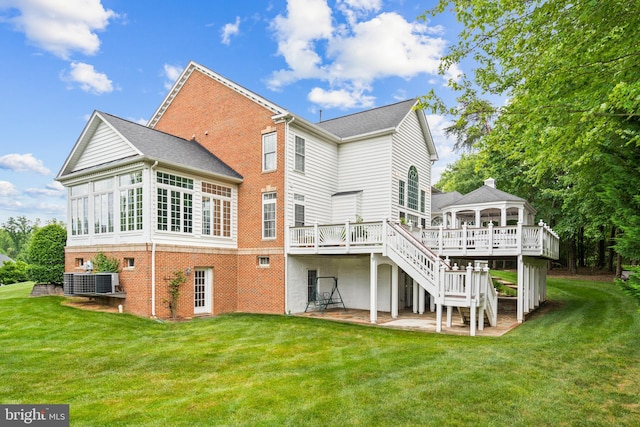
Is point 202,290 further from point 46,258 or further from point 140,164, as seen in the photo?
point 46,258

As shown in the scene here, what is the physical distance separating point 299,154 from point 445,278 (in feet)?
24.9

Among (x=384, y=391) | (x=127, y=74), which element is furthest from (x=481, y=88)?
(x=127, y=74)

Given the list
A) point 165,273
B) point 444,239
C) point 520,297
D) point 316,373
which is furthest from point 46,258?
point 520,297

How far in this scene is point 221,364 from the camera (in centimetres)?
758

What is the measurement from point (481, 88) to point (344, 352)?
26.1 ft

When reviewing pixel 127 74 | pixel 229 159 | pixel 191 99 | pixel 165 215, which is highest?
pixel 127 74

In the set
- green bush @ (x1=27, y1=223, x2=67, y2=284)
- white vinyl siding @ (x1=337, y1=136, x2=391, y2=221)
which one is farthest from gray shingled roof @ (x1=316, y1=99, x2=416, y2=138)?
green bush @ (x1=27, y1=223, x2=67, y2=284)

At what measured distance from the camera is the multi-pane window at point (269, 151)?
1523cm

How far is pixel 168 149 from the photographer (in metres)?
14.6

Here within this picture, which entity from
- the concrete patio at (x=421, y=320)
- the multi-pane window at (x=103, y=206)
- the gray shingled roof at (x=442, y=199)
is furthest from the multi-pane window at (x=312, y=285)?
the gray shingled roof at (x=442, y=199)

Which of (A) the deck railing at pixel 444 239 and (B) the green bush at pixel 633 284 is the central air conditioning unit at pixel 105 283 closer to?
(A) the deck railing at pixel 444 239

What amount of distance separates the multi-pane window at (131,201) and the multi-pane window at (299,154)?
5.78 m

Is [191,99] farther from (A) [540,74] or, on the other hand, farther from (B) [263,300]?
(A) [540,74]

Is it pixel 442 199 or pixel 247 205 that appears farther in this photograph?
pixel 442 199
